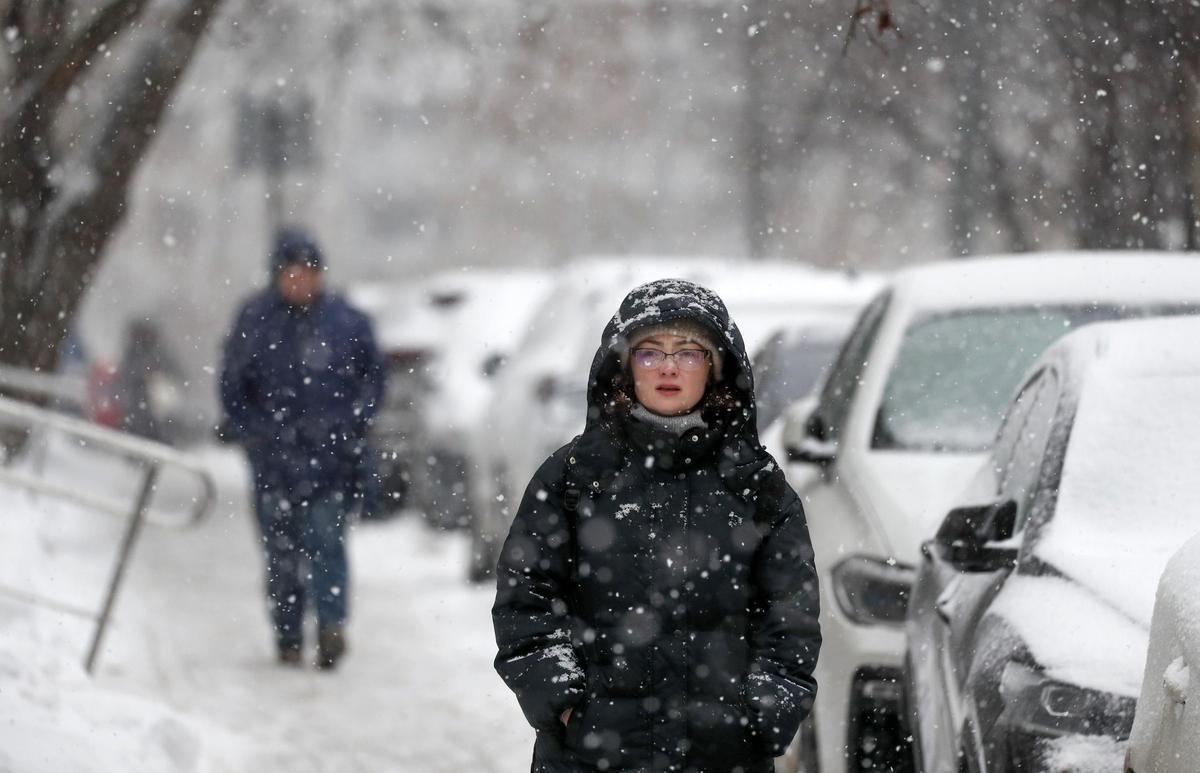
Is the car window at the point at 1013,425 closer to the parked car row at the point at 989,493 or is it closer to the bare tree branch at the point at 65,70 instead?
the parked car row at the point at 989,493

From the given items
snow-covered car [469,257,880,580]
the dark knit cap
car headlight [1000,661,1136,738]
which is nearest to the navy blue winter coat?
the dark knit cap

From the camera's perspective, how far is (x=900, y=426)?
21.4 ft

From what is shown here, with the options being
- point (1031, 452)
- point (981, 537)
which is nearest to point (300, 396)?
point (1031, 452)

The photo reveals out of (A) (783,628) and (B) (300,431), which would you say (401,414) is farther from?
(A) (783,628)

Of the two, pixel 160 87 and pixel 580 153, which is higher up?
pixel 580 153

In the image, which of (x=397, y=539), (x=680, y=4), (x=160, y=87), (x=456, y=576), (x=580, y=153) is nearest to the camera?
(x=160, y=87)

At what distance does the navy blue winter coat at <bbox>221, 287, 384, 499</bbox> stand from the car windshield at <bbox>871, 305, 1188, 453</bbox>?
3055 mm

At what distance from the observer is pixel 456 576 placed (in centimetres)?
1239

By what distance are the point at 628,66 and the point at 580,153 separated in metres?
12.8

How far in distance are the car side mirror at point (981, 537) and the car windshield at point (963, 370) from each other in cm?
185

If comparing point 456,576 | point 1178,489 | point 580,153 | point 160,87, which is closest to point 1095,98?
point 456,576

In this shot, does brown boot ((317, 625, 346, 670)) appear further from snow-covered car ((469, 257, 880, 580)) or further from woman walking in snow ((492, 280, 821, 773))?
woman walking in snow ((492, 280, 821, 773))

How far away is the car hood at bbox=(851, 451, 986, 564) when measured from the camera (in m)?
5.84

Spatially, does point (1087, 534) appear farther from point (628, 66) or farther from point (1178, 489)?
point (628, 66)
